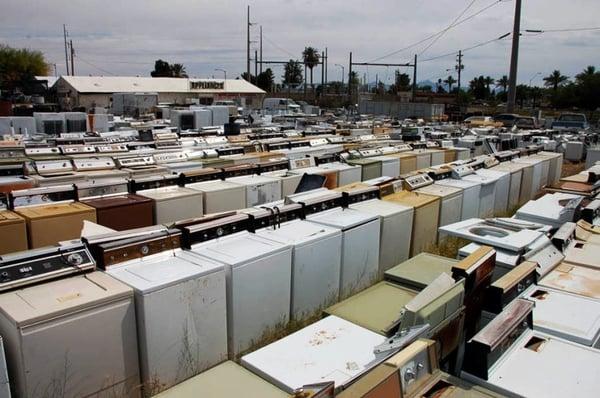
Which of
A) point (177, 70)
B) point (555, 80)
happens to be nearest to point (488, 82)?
point (555, 80)

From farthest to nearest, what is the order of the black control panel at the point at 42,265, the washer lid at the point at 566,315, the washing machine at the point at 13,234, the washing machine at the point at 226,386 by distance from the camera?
the washing machine at the point at 13,234, the black control panel at the point at 42,265, the washer lid at the point at 566,315, the washing machine at the point at 226,386

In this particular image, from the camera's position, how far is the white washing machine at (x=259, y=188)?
730cm

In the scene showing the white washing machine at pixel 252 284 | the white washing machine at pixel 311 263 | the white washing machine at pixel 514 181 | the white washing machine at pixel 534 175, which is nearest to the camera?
the white washing machine at pixel 252 284

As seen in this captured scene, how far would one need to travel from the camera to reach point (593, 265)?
416cm

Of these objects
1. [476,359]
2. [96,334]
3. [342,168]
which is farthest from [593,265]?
[342,168]

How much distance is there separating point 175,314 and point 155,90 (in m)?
39.9

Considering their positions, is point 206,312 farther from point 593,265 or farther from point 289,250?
point 593,265

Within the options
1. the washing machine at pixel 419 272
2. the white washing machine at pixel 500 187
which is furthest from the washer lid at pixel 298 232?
the white washing machine at pixel 500 187

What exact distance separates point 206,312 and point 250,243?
0.89m

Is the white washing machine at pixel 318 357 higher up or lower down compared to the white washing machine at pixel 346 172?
lower down

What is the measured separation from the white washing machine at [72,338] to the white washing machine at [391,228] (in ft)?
10.6

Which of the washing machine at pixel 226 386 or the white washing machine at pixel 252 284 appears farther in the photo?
the white washing machine at pixel 252 284

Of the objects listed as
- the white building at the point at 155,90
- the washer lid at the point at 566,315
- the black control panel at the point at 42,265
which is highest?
the white building at the point at 155,90

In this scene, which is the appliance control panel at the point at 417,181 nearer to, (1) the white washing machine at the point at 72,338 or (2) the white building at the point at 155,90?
(1) the white washing machine at the point at 72,338
